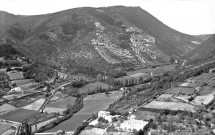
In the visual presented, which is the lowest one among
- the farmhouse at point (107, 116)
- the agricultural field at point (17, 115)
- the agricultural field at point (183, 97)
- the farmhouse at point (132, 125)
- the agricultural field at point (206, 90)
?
the agricultural field at point (17, 115)

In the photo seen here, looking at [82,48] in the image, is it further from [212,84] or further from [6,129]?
[6,129]

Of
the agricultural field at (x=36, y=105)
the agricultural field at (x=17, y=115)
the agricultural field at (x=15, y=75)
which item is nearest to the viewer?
the agricultural field at (x=17, y=115)

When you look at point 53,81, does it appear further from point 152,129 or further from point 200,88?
point 152,129

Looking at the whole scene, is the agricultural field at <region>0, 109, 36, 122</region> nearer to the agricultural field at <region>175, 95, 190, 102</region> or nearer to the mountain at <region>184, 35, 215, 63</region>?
the agricultural field at <region>175, 95, 190, 102</region>

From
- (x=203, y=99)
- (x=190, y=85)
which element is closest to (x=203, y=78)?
(x=190, y=85)

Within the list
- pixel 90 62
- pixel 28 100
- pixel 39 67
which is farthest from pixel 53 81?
pixel 90 62

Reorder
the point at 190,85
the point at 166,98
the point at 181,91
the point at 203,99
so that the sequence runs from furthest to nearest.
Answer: the point at 190,85 → the point at 181,91 → the point at 166,98 → the point at 203,99

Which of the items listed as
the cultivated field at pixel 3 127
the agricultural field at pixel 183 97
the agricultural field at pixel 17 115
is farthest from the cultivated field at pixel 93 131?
the agricultural field at pixel 17 115

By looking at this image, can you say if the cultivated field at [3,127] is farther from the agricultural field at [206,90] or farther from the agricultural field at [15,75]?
the agricultural field at [206,90]
